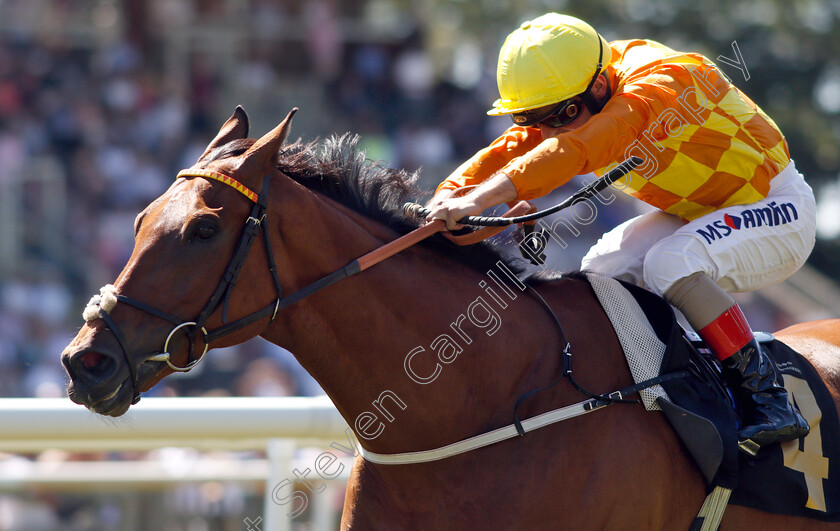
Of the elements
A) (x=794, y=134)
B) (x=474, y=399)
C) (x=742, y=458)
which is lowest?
(x=794, y=134)

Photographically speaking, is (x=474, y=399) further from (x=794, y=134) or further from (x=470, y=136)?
(x=794, y=134)

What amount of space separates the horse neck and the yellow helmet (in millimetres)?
690

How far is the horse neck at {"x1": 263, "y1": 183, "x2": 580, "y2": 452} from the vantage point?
2.51m

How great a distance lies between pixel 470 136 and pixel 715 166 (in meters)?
7.60

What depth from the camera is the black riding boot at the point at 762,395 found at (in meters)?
2.71

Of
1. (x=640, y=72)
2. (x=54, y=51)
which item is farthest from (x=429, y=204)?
(x=54, y=51)

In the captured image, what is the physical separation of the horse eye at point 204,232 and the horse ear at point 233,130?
1.13 feet

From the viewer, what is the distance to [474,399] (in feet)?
8.45

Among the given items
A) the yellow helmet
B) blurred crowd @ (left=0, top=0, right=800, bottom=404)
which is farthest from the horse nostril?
blurred crowd @ (left=0, top=0, right=800, bottom=404)

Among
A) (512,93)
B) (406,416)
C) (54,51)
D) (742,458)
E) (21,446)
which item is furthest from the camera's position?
(54,51)

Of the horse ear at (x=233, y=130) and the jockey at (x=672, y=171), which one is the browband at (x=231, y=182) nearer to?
the horse ear at (x=233, y=130)

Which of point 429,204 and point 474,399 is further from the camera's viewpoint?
point 429,204

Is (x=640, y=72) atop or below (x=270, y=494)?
atop

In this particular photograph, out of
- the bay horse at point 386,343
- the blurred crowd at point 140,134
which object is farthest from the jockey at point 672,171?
the blurred crowd at point 140,134
